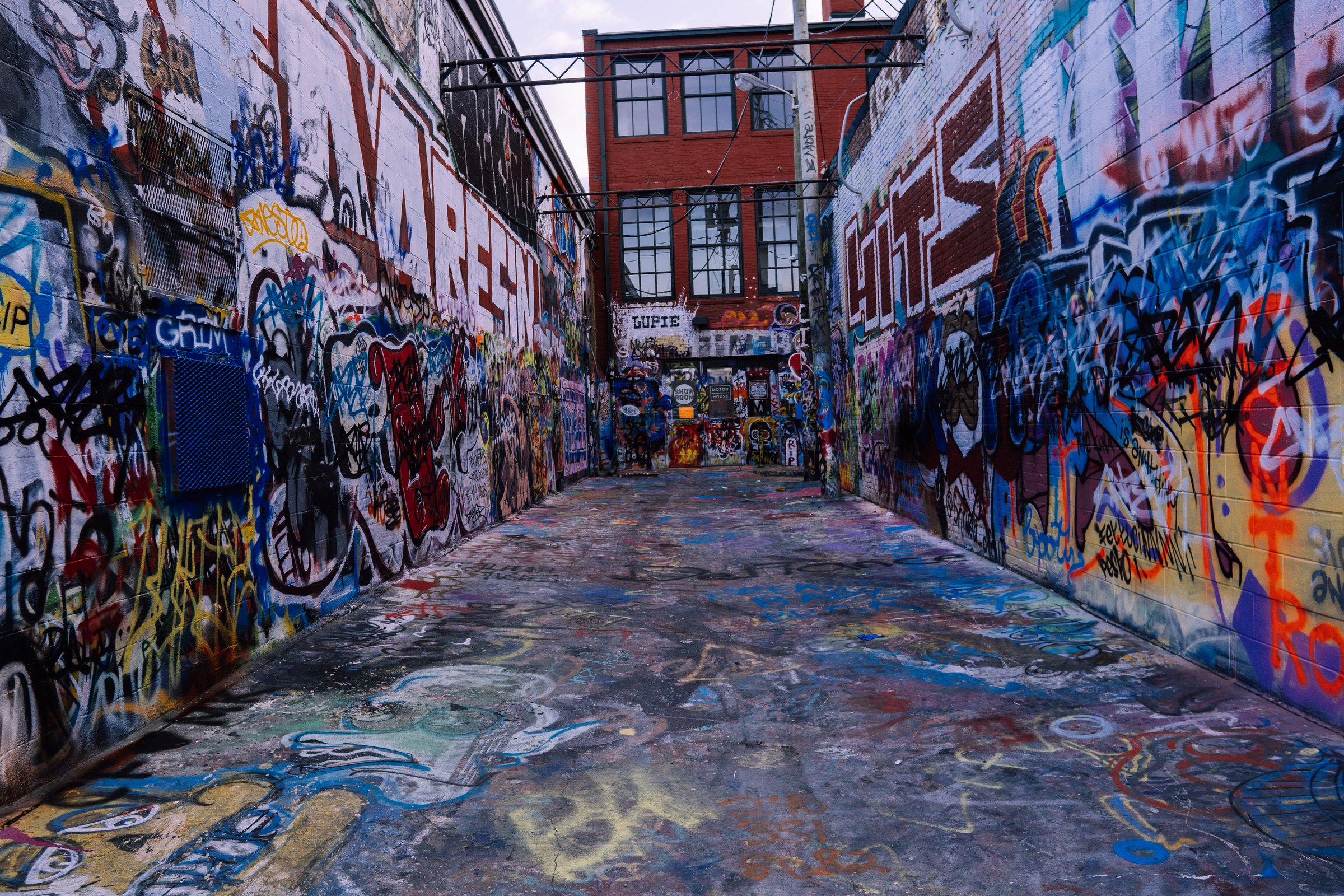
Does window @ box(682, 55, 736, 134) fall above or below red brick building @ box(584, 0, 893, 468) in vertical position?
above

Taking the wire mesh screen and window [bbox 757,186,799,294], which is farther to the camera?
window [bbox 757,186,799,294]

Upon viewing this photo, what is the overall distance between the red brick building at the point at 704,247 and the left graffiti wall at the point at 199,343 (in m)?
15.1

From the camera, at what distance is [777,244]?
24812mm

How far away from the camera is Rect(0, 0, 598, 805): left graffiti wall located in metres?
3.66

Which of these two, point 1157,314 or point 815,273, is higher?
point 815,273

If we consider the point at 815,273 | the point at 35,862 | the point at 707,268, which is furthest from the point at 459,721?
the point at 707,268

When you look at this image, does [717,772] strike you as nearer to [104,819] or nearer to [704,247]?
[104,819]

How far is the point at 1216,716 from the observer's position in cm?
402

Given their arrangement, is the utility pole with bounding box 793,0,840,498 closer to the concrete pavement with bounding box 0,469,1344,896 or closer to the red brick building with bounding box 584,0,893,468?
the red brick building with bounding box 584,0,893,468

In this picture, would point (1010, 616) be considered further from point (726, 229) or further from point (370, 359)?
point (726, 229)

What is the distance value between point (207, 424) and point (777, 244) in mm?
21453

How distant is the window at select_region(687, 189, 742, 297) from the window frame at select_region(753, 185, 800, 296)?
52cm

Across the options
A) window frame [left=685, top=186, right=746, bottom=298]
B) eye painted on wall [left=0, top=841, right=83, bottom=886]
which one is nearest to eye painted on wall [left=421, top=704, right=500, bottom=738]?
eye painted on wall [left=0, top=841, right=83, bottom=886]

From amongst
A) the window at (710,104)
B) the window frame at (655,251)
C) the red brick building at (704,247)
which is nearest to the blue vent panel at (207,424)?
the red brick building at (704,247)
